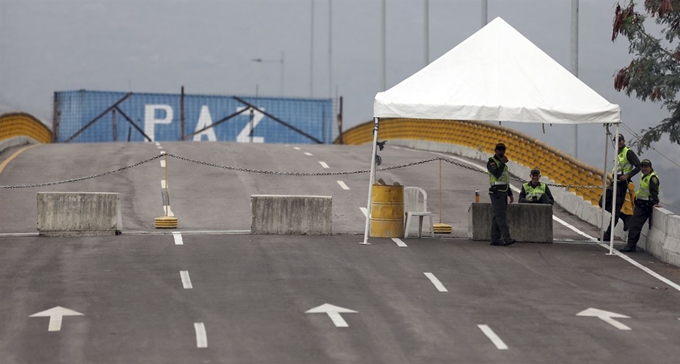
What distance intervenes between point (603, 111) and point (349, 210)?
25.6 ft

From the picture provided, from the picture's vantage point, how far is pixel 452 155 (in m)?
44.8

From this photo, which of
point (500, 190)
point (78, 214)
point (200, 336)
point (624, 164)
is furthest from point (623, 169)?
point (200, 336)

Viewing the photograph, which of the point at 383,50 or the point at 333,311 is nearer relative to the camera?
the point at 333,311

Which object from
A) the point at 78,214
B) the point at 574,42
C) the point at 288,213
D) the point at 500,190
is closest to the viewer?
the point at 500,190

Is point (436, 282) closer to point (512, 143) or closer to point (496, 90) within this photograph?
point (496, 90)

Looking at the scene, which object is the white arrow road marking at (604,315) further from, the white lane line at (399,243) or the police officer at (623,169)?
the police officer at (623,169)

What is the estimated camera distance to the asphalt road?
14.2 metres

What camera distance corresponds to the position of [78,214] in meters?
23.0

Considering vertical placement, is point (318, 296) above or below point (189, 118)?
below

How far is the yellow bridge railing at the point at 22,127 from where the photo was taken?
4338 cm

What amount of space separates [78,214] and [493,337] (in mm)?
10488

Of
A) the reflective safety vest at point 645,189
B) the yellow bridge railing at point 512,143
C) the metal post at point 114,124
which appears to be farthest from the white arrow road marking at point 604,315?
the metal post at point 114,124

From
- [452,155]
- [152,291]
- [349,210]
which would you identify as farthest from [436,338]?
[452,155]

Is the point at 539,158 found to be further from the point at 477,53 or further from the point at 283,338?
the point at 283,338
